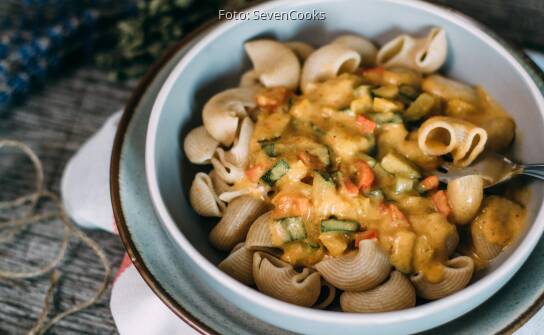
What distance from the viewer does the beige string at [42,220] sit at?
154 centimetres

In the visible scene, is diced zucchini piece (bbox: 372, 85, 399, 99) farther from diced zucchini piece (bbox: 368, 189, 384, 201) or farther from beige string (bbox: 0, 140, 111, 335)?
beige string (bbox: 0, 140, 111, 335)

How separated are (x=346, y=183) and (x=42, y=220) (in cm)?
93

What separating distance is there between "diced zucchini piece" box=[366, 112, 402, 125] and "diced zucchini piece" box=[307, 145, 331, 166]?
0.15 meters

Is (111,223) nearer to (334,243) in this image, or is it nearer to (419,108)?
(334,243)

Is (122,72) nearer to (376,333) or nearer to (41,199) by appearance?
(41,199)

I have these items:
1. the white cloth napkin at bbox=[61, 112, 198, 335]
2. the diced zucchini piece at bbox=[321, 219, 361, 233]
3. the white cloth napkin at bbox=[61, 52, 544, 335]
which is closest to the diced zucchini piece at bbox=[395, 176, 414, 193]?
the diced zucchini piece at bbox=[321, 219, 361, 233]

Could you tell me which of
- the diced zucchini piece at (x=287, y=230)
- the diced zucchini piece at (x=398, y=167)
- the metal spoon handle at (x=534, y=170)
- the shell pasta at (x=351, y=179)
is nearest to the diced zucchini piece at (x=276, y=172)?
the shell pasta at (x=351, y=179)

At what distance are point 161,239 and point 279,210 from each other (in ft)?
0.88

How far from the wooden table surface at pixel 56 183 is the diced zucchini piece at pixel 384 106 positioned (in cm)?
79

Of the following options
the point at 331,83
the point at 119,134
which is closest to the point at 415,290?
the point at 331,83

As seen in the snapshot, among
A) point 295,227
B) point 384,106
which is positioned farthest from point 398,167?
point 295,227

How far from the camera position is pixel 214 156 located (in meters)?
1.51

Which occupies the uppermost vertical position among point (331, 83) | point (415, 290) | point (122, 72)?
point (331, 83)

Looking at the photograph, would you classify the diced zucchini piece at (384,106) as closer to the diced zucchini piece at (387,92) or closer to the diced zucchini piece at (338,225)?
the diced zucchini piece at (387,92)
